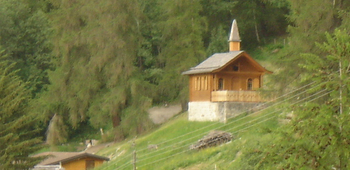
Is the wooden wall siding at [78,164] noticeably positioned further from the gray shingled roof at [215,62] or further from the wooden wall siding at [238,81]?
the wooden wall siding at [238,81]

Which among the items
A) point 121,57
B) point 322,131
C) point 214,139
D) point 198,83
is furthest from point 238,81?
point 322,131

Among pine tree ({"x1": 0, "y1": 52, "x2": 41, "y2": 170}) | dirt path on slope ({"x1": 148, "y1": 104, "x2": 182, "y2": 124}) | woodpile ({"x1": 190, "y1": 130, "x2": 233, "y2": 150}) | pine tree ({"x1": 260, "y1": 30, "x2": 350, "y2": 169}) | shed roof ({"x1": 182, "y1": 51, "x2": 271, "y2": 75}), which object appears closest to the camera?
pine tree ({"x1": 260, "y1": 30, "x2": 350, "y2": 169})

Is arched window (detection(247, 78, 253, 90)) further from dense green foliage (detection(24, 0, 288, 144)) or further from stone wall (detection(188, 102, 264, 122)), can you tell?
dense green foliage (detection(24, 0, 288, 144))

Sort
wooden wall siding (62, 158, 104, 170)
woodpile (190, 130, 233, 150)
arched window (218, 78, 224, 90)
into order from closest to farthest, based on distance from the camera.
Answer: woodpile (190, 130, 233, 150)
arched window (218, 78, 224, 90)
wooden wall siding (62, 158, 104, 170)

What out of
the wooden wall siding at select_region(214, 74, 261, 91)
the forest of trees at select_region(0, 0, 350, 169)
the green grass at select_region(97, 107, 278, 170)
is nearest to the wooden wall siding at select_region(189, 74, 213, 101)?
the wooden wall siding at select_region(214, 74, 261, 91)

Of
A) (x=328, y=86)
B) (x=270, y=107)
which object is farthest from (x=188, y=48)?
(x=328, y=86)

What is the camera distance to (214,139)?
39.5 meters

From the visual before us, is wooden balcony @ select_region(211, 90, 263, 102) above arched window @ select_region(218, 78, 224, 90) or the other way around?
the other way around

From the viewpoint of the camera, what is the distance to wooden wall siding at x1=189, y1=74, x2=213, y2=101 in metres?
45.4

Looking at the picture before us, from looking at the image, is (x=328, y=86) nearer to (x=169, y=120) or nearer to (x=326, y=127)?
(x=326, y=127)

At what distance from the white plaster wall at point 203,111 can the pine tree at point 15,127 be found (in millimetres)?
10939

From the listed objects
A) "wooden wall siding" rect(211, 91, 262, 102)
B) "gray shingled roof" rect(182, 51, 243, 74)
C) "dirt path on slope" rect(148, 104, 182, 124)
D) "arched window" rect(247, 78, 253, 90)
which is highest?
"gray shingled roof" rect(182, 51, 243, 74)

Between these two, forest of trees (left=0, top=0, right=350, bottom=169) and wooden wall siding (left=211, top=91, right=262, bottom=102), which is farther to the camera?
forest of trees (left=0, top=0, right=350, bottom=169)

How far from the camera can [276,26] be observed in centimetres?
6394
